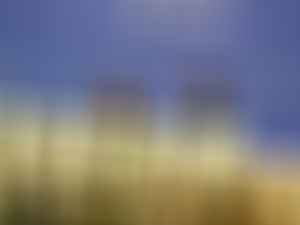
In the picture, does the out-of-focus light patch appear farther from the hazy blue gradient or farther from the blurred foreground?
the blurred foreground

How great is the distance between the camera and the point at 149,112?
968 mm

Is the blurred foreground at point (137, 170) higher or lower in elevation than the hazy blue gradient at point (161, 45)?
lower

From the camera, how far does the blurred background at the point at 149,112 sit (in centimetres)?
94

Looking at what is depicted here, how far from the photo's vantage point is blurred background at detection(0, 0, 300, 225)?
0.94 meters

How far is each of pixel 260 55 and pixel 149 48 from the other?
31 cm

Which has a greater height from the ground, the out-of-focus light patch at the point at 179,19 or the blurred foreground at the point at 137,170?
the out-of-focus light patch at the point at 179,19

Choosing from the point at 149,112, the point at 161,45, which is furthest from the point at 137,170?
the point at 161,45

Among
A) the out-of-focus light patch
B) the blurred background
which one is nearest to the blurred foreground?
the blurred background

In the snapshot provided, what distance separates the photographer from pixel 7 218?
3.03 feet

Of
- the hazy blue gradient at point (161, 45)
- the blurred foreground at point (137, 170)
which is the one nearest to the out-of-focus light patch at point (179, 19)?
the hazy blue gradient at point (161, 45)

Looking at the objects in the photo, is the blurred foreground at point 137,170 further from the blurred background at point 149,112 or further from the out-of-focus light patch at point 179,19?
the out-of-focus light patch at point 179,19

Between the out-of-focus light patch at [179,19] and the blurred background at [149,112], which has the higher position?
the out-of-focus light patch at [179,19]

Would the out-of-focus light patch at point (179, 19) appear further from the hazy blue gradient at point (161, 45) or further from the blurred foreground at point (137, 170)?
the blurred foreground at point (137, 170)

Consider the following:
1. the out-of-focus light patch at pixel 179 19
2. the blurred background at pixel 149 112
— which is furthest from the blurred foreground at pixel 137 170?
the out-of-focus light patch at pixel 179 19
